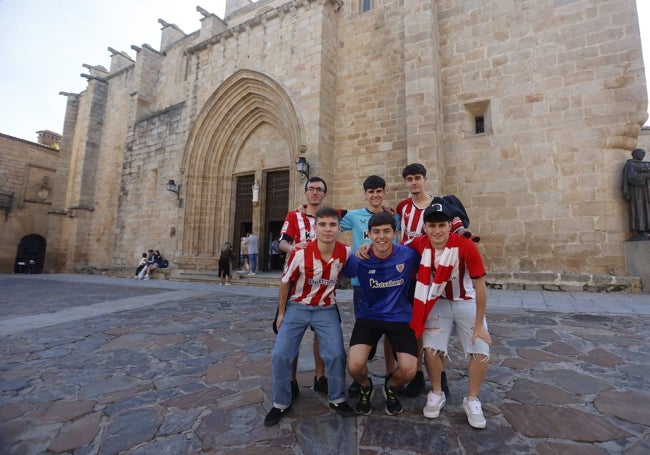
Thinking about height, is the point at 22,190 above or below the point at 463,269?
above

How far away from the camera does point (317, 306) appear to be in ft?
6.66

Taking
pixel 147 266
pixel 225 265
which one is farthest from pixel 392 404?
pixel 147 266

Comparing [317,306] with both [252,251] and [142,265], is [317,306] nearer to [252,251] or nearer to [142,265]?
[252,251]

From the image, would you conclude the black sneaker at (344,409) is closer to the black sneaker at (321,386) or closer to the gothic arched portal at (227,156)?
the black sneaker at (321,386)

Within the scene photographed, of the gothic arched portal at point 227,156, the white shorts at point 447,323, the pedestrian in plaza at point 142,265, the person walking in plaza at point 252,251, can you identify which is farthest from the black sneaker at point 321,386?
the pedestrian in plaza at point 142,265

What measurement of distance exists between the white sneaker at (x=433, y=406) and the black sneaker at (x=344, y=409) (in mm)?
425

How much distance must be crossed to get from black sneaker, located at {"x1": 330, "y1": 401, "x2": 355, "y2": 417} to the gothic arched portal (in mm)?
9326

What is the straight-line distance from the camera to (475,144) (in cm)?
793

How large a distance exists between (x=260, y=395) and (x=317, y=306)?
2.45ft

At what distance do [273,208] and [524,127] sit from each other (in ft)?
25.3

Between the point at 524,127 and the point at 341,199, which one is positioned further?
the point at 341,199

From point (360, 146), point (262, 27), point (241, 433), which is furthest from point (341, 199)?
point (241, 433)

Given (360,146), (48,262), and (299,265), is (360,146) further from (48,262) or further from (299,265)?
(48,262)

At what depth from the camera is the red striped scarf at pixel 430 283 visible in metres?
1.80
